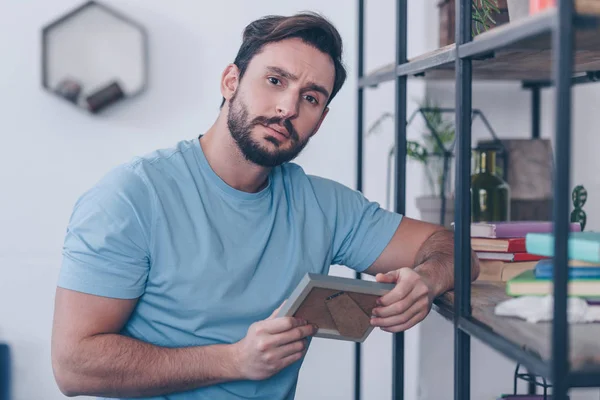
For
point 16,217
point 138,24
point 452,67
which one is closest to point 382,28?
point 138,24

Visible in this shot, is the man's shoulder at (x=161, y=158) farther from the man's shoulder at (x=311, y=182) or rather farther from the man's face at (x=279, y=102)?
the man's shoulder at (x=311, y=182)

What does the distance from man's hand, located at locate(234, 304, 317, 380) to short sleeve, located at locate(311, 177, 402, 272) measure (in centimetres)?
39

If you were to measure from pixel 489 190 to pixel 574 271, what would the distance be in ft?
2.53

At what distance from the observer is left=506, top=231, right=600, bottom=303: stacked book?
102 cm

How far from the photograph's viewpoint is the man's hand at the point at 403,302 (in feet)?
4.29

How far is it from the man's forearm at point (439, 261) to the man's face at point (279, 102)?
0.35 m

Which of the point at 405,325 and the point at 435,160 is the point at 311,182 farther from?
the point at 435,160

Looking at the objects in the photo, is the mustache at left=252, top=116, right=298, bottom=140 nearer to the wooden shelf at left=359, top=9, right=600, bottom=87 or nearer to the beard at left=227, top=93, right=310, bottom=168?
the beard at left=227, top=93, right=310, bottom=168

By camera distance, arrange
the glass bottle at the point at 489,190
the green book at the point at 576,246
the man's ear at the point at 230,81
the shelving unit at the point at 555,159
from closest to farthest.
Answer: the shelving unit at the point at 555,159
the green book at the point at 576,246
the man's ear at the point at 230,81
the glass bottle at the point at 489,190

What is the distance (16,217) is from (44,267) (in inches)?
7.8


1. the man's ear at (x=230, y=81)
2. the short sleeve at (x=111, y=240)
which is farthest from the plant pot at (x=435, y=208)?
the short sleeve at (x=111, y=240)

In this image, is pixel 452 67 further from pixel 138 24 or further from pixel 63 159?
pixel 63 159

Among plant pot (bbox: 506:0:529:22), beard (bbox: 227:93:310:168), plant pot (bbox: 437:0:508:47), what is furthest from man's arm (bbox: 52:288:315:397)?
plant pot (bbox: 437:0:508:47)

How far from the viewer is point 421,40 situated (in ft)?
7.83
